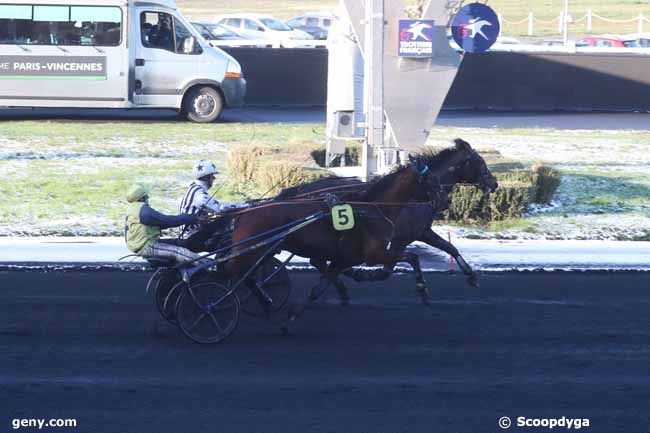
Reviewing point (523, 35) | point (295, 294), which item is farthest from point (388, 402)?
point (523, 35)

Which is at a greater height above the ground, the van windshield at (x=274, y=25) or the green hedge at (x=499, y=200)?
the van windshield at (x=274, y=25)

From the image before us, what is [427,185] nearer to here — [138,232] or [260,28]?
[138,232]

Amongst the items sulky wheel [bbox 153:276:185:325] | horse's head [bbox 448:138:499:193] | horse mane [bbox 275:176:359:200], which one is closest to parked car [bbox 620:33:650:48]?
horse's head [bbox 448:138:499:193]

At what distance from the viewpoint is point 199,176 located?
9.09 m

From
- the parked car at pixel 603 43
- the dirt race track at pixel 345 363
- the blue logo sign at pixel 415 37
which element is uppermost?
the parked car at pixel 603 43

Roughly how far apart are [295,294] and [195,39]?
49.5ft

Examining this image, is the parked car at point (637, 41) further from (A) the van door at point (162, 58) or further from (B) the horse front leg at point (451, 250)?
(B) the horse front leg at point (451, 250)

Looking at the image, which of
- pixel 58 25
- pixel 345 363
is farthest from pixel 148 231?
pixel 58 25

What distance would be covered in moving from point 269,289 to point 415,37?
256 inches

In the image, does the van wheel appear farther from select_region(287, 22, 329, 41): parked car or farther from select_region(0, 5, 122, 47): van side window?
select_region(287, 22, 329, 41): parked car

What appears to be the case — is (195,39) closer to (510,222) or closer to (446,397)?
(510,222)

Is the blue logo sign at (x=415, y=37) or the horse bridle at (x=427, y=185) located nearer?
the horse bridle at (x=427, y=185)

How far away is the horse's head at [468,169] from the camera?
10.0 meters

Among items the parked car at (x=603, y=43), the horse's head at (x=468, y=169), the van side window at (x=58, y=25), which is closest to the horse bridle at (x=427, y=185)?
the horse's head at (x=468, y=169)
